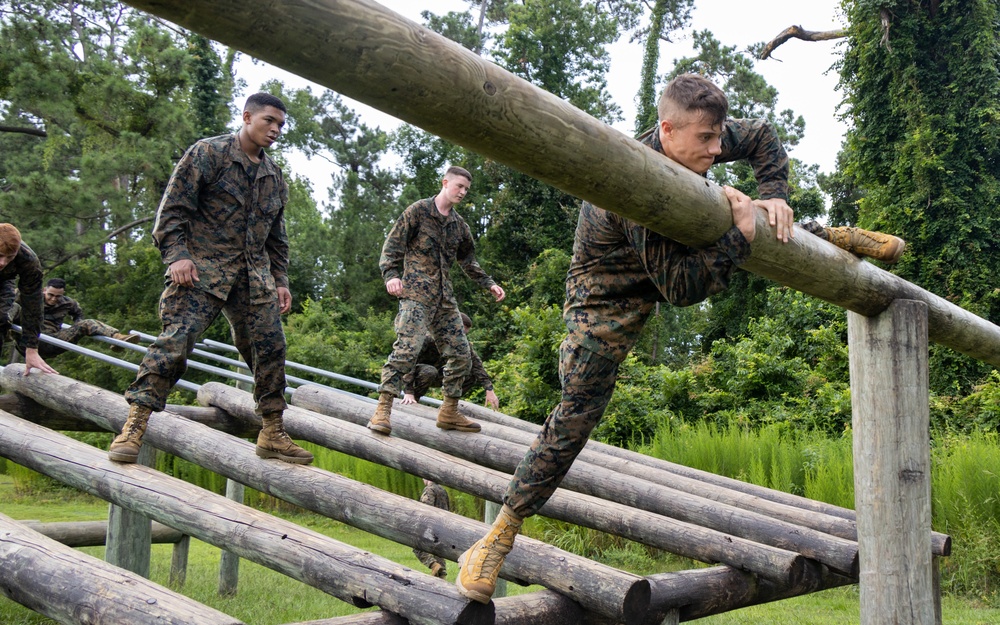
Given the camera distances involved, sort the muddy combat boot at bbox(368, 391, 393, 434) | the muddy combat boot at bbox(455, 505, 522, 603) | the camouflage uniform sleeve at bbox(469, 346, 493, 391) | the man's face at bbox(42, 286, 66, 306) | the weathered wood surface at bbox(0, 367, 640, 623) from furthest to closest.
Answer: the man's face at bbox(42, 286, 66, 306) < the camouflage uniform sleeve at bbox(469, 346, 493, 391) < the muddy combat boot at bbox(368, 391, 393, 434) < the weathered wood surface at bbox(0, 367, 640, 623) < the muddy combat boot at bbox(455, 505, 522, 603)

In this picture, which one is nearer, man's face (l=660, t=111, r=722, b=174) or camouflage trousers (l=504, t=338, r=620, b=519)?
man's face (l=660, t=111, r=722, b=174)

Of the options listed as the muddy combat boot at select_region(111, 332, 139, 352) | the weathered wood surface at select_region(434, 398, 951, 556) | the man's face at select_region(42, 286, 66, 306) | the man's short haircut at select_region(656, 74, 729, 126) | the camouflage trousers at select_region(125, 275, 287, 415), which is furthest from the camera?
the man's face at select_region(42, 286, 66, 306)

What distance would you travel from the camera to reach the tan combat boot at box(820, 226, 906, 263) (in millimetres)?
4191

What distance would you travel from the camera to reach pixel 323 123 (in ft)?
111

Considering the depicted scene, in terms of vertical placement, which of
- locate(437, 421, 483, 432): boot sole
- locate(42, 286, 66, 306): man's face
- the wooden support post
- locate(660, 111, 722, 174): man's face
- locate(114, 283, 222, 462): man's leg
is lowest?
the wooden support post

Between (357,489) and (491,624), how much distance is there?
152 cm

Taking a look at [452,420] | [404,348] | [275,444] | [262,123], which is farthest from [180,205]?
[452,420]

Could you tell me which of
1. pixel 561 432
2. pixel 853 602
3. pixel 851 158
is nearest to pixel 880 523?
pixel 561 432

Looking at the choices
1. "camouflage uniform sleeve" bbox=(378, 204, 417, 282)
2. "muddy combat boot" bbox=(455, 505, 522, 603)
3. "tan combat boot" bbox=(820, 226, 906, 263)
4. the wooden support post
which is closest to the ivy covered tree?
"camouflage uniform sleeve" bbox=(378, 204, 417, 282)

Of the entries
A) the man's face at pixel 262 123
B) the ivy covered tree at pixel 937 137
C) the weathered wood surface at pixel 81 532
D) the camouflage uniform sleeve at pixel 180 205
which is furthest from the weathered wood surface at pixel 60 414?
the ivy covered tree at pixel 937 137

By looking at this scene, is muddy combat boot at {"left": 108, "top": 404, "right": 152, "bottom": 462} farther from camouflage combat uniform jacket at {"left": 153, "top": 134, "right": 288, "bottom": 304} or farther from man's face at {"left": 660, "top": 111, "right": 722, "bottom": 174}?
man's face at {"left": 660, "top": 111, "right": 722, "bottom": 174}

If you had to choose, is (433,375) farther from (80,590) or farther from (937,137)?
(937,137)

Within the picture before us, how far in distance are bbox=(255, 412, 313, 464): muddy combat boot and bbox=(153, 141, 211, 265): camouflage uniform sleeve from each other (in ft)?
3.42

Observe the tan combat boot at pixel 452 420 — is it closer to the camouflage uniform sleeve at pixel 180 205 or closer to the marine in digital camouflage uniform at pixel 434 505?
the marine in digital camouflage uniform at pixel 434 505
